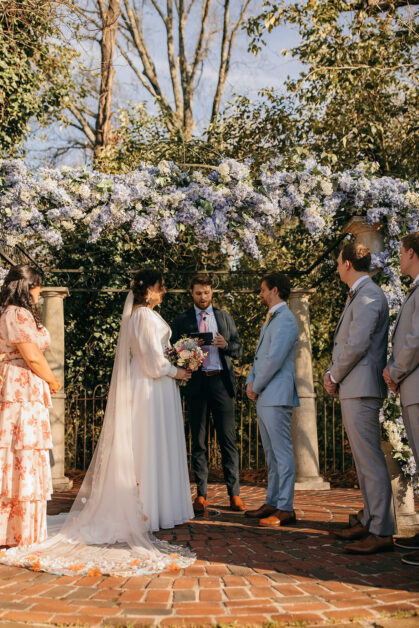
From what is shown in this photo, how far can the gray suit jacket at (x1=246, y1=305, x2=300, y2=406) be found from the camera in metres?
5.51

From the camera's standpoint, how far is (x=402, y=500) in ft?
16.9

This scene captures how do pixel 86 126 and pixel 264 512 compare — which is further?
pixel 86 126

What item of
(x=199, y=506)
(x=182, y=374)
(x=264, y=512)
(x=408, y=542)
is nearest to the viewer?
(x=408, y=542)

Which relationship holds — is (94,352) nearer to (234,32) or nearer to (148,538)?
(148,538)

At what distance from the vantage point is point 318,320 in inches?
480

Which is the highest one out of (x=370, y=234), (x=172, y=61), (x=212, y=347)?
(x=172, y=61)

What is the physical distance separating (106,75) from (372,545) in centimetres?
1281

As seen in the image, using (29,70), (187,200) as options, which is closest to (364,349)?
(187,200)

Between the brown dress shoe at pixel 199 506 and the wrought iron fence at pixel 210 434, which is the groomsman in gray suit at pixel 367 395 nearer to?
the brown dress shoe at pixel 199 506

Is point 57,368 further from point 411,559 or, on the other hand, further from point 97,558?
point 411,559

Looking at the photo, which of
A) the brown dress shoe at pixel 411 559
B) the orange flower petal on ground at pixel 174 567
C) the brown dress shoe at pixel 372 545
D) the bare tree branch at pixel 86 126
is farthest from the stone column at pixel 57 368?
the bare tree branch at pixel 86 126

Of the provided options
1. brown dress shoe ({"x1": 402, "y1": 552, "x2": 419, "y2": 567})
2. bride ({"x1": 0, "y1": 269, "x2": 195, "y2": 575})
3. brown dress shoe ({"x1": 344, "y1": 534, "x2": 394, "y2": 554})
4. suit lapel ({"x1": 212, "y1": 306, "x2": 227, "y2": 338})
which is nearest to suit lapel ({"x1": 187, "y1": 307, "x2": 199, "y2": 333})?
suit lapel ({"x1": 212, "y1": 306, "x2": 227, "y2": 338})

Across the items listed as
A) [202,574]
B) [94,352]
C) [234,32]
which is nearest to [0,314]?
[202,574]

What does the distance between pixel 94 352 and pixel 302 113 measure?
595 cm
